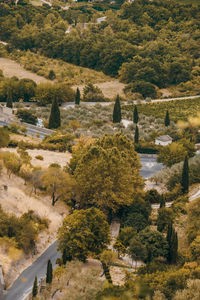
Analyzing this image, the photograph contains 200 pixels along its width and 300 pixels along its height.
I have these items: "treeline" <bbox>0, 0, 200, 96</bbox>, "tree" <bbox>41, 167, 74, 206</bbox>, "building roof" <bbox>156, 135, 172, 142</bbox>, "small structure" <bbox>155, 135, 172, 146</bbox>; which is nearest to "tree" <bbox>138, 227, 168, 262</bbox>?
"tree" <bbox>41, 167, 74, 206</bbox>

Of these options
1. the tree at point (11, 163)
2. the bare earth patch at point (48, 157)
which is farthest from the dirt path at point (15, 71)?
the tree at point (11, 163)

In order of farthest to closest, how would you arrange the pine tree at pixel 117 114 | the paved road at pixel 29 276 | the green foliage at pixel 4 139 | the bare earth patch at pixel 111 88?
1. the bare earth patch at pixel 111 88
2. the pine tree at pixel 117 114
3. the green foliage at pixel 4 139
4. the paved road at pixel 29 276

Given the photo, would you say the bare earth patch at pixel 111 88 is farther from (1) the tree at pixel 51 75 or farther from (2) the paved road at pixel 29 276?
(2) the paved road at pixel 29 276

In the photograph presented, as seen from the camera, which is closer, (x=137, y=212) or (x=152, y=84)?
(x=137, y=212)

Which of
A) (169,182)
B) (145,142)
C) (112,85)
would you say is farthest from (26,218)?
(112,85)

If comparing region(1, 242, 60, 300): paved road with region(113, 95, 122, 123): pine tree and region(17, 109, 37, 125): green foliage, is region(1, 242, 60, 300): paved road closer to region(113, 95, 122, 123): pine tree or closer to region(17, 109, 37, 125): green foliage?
region(17, 109, 37, 125): green foliage

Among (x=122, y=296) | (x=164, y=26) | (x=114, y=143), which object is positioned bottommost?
(x=122, y=296)

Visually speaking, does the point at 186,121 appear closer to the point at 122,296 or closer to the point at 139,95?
the point at 139,95

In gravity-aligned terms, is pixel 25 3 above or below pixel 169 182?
above
